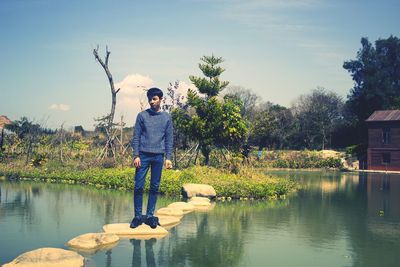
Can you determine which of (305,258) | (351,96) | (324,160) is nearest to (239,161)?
(305,258)

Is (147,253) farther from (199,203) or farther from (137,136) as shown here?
(199,203)

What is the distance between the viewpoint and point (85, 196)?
15.7 m

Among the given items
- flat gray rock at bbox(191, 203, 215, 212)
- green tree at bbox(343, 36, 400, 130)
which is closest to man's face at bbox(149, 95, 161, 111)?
flat gray rock at bbox(191, 203, 215, 212)

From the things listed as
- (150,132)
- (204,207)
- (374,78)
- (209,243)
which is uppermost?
(374,78)

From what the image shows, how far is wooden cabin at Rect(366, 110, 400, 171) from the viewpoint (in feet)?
128

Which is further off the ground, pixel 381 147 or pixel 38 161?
pixel 381 147

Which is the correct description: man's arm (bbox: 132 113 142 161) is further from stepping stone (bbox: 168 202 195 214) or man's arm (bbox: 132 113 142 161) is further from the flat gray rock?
the flat gray rock

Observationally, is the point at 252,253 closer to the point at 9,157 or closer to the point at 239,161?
the point at 239,161

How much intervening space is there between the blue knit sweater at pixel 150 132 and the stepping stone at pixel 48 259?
2.19m

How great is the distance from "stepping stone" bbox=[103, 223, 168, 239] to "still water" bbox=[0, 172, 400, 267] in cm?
30

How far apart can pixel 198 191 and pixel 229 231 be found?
5687mm

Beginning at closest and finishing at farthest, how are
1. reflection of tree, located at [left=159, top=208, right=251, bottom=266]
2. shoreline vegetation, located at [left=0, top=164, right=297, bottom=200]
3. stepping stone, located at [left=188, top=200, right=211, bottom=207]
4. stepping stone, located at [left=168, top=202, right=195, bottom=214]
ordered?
reflection of tree, located at [left=159, top=208, right=251, bottom=266]
stepping stone, located at [left=168, top=202, right=195, bottom=214]
stepping stone, located at [left=188, top=200, right=211, bottom=207]
shoreline vegetation, located at [left=0, top=164, right=297, bottom=200]

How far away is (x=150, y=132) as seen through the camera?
807 centimetres

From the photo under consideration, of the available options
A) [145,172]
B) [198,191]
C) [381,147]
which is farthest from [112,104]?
[381,147]
